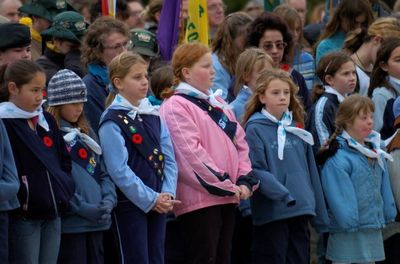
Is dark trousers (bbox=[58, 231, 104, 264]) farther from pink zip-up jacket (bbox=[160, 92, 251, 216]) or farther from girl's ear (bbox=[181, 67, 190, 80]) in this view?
girl's ear (bbox=[181, 67, 190, 80])

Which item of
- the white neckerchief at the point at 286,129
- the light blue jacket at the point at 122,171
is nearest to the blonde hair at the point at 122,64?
the light blue jacket at the point at 122,171

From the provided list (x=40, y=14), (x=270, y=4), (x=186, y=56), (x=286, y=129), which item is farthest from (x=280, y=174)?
(x=270, y=4)

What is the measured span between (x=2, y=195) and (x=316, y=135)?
11.4 ft

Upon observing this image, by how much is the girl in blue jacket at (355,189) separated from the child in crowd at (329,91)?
0.23 metres

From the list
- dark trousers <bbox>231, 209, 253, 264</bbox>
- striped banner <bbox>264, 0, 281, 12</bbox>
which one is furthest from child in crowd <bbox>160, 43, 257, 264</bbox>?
striped banner <bbox>264, 0, 281, 12</bbox>

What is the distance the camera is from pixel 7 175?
269 inches

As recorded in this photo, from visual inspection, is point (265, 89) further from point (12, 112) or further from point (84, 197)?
point (12, 112)

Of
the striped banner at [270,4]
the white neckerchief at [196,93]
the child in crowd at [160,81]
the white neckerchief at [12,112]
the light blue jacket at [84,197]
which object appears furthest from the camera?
the striped banner at [270,4]

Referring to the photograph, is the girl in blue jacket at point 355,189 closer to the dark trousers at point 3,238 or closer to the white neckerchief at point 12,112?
the white neckerchief at point 12,112

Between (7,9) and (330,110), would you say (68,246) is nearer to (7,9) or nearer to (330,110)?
(330,110)

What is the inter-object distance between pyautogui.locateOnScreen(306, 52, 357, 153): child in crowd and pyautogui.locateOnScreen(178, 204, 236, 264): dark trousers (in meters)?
1.37

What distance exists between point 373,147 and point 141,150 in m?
2.39

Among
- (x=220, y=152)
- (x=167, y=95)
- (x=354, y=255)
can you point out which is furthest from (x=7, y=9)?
(x=354, y=255)

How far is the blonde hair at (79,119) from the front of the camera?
754 cm
